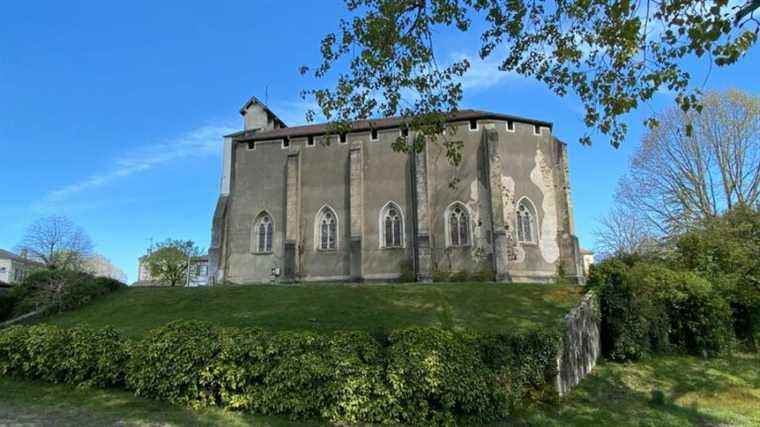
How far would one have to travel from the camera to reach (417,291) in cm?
2105

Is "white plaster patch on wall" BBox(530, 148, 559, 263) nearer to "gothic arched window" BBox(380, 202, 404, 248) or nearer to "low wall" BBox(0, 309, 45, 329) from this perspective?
"gothic arched window" BBox(380, 202, 404, 248)

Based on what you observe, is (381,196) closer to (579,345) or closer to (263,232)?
(263,232)

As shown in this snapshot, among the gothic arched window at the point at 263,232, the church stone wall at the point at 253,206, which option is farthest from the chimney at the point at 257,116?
the gothic arched window at the point at 263,232

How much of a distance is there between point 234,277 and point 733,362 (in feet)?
86.4

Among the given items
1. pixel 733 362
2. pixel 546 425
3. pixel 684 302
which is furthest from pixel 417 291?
pixel 546 425

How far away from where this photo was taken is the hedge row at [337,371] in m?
8.19

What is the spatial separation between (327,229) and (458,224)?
843 cm

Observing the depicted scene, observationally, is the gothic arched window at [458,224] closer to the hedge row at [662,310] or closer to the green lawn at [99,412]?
the hedge row at [662,310]

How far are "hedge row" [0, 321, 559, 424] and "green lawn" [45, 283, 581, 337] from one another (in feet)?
17.6

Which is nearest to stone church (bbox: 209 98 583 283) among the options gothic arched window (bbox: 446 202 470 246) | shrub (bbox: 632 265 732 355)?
gothic arched window (bbox: 446 202 470 246)

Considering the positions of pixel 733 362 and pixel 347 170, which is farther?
pixel 347 170

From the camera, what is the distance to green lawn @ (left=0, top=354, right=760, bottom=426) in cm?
817

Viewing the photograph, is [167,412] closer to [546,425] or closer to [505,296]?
[546,425]

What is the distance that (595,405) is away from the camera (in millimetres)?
10000
